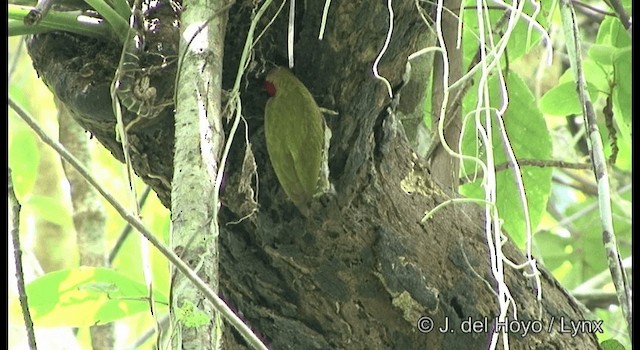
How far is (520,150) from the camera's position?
1208 mm

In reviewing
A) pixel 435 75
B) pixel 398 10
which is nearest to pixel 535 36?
pixel 435 75

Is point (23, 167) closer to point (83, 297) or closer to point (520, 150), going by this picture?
point (83, 297)

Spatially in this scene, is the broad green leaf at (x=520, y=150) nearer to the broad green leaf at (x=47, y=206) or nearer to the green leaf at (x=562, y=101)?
the green leaf at (x=562, y=101)

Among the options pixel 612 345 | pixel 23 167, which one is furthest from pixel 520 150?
pixel 23 167

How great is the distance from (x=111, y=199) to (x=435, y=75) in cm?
69

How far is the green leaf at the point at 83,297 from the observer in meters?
1.03

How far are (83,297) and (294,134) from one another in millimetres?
395

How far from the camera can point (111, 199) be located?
0.55 metres

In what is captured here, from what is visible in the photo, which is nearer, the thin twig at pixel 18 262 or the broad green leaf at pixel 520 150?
the thin twig at pixel 18 262

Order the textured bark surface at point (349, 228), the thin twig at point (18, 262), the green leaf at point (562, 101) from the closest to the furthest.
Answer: the thin twig at point (18, 262), the textured bark surface at point (349, 228), the green leaf at point (562, 101)

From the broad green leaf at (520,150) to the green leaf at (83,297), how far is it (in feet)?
1.48

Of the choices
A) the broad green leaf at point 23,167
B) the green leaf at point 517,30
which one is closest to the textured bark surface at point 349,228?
the green leaf at point 517,30

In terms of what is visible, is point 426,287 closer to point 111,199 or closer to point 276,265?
point 276,265

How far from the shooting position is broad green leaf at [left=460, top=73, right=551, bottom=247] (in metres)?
1.17
